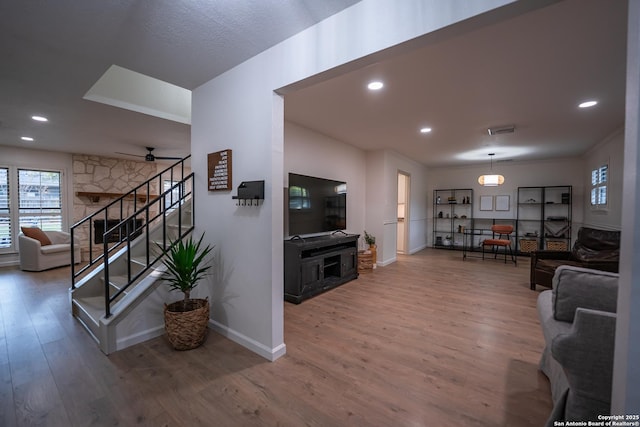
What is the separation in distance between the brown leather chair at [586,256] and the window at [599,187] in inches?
58.4

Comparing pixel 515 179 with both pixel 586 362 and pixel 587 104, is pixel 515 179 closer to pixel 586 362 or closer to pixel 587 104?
pixel 587 104

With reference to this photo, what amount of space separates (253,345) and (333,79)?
2.51 metres

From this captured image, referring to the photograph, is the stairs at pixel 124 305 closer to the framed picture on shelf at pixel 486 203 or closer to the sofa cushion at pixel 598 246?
the sofa cushion at pixel 598 246

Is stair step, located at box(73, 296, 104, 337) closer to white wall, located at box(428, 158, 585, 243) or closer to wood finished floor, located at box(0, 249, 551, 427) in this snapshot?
wood finished floor, located at box(0, 249, 551, 427)

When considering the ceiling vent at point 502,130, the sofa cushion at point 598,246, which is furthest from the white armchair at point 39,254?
the sofa cushion at point 598,246

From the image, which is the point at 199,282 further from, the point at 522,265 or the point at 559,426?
the point at 522,265

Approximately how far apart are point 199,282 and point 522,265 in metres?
6.29

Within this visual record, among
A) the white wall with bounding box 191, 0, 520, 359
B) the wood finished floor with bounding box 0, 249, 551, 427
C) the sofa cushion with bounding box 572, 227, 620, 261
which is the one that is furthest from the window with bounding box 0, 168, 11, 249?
the sofa cushion with bounding box 572, 227, 620, 261

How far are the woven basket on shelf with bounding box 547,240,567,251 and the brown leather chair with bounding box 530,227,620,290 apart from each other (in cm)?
310

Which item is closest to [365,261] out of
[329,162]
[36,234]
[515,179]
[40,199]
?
[329,162]

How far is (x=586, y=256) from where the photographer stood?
3629 millimetres

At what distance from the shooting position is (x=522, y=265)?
18.7 feet

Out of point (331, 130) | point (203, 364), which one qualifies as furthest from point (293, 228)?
point (203, 364)

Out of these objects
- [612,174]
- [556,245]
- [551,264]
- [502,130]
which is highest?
[502,130]
